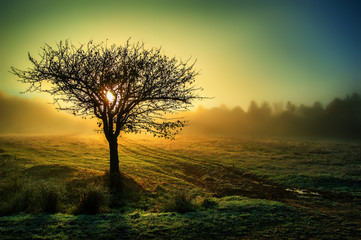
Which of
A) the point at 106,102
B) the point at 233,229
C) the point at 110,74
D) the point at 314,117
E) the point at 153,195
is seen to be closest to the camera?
the point at 233,229

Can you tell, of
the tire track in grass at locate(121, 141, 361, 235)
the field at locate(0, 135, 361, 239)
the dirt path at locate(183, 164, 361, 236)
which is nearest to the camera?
the field at locate(0, 135, 361, 239)

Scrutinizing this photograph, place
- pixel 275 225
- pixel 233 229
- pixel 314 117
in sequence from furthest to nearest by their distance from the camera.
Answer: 1. pixel 314 117
2. pixel 275 225
3. pixel 233 229

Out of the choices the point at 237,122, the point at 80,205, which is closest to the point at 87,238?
the point at 80,205

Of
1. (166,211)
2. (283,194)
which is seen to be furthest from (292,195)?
(166,211)

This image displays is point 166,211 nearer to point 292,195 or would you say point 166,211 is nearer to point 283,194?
point 283,194

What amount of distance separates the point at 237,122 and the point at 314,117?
64301 millimetres

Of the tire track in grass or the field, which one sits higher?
the field

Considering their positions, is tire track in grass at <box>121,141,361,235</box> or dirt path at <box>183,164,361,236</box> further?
tire track in grass at <box>121,141,361,235</box>

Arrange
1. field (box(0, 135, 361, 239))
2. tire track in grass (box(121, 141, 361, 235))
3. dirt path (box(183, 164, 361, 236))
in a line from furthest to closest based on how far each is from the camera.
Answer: tire track in grass (box(121, 141, 361, 235))
dirt path (box(183, 164, 361, 236))
field (box(0, 135, 361, 239))

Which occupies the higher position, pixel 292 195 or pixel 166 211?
pixel 166 211

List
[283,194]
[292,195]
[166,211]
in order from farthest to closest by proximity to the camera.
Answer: [283,194], [292,195], [166,211]

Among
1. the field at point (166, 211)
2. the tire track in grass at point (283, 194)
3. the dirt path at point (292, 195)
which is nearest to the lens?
the field at point (166, 211)

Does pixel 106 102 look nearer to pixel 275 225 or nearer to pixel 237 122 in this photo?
pixel 275 225

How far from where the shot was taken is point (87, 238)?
6566 mm
